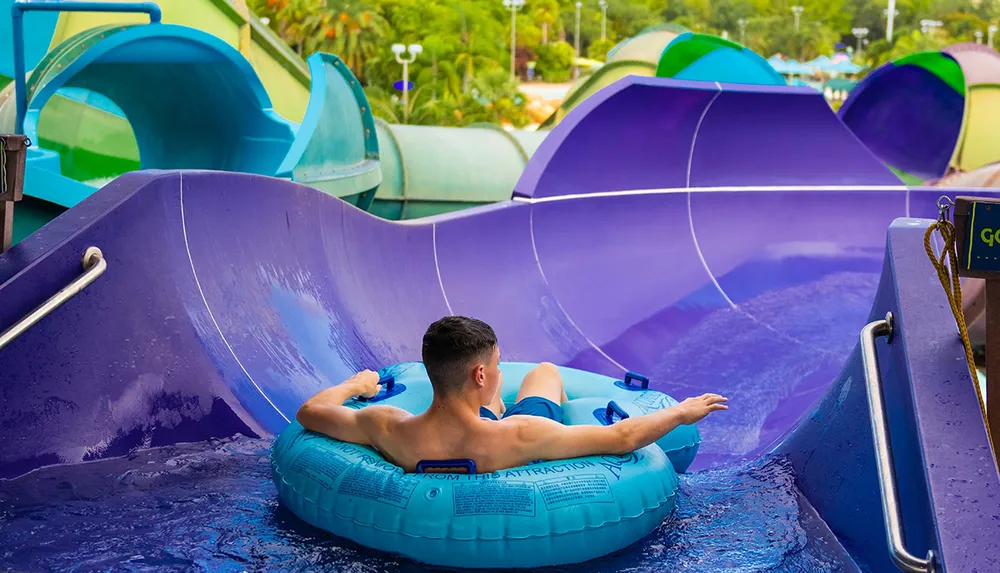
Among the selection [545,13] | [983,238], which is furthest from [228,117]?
[545,13]

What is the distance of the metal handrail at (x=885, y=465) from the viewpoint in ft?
6.50

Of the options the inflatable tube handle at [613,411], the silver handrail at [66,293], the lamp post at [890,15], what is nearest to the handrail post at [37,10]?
the silver handrail at [66,293]

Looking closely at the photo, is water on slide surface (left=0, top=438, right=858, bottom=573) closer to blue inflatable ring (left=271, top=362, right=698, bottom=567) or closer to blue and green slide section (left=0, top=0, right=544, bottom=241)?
blue inflatable ring (left=271, top=362, right=698, bottom=567)

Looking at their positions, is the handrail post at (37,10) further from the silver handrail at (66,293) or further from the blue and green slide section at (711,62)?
the blue and green slide section at (711,62)

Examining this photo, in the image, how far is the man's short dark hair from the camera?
254 cm

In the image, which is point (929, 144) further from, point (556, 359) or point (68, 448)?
point (68, 448)

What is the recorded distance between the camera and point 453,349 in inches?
100

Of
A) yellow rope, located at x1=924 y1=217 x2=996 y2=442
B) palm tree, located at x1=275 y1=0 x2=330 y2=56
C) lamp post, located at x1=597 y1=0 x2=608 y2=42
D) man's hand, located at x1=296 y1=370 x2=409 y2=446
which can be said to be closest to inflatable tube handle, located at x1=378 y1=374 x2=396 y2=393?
man's hand, located at x1=296 y1=370 x2=409 y2=446

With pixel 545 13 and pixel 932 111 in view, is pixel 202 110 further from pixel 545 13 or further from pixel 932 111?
pixel 545 13

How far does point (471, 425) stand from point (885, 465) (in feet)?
3.15

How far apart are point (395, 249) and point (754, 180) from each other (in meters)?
3.44

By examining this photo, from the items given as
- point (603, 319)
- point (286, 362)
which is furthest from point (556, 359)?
point (286, 362)

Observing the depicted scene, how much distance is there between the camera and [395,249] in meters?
5.07

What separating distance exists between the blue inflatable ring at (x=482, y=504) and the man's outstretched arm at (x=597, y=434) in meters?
0.03
